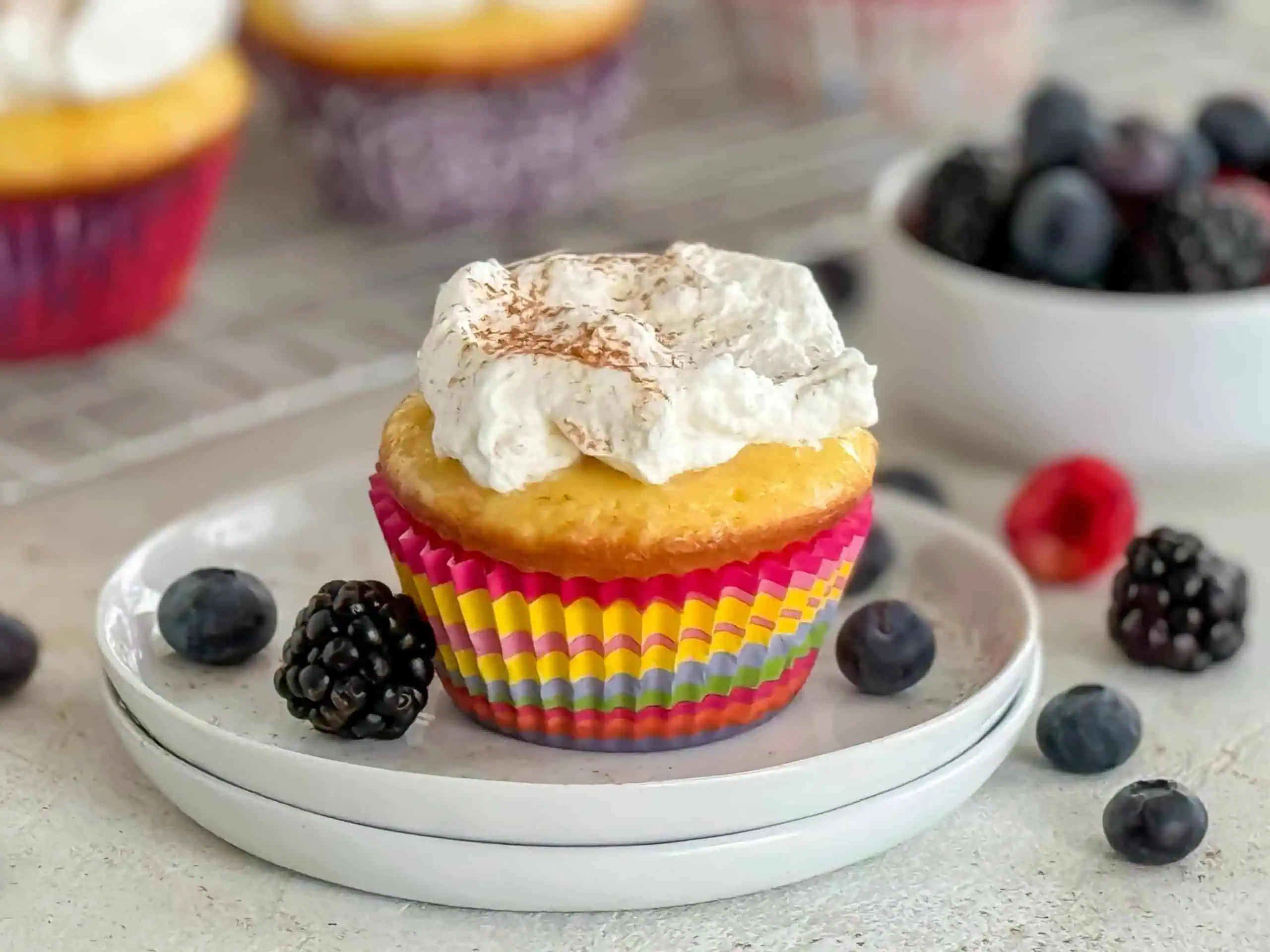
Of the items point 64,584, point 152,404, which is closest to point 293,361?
point 152,404

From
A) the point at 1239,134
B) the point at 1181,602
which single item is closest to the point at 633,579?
the point at 1181,602

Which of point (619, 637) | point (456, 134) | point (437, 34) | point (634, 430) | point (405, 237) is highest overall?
point (634, 430)

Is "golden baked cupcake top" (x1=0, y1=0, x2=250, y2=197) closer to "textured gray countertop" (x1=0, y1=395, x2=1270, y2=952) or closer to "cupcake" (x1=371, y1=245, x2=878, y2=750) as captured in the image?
"textured gray countertop" (x1=0, y1=395, x2=1270, y2=952)

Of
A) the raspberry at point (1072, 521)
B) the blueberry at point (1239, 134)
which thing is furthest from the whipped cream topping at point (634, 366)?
the blueberry at point (1239, 134)

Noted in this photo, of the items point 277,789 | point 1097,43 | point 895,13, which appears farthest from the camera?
point 1097,43

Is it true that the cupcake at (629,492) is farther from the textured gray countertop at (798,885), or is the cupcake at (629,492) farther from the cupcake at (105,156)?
the cupcake at (105,156)

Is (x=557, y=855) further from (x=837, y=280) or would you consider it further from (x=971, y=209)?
(x=837, y=280)

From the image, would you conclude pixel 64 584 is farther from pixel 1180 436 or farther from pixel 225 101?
pixel 1180 436
